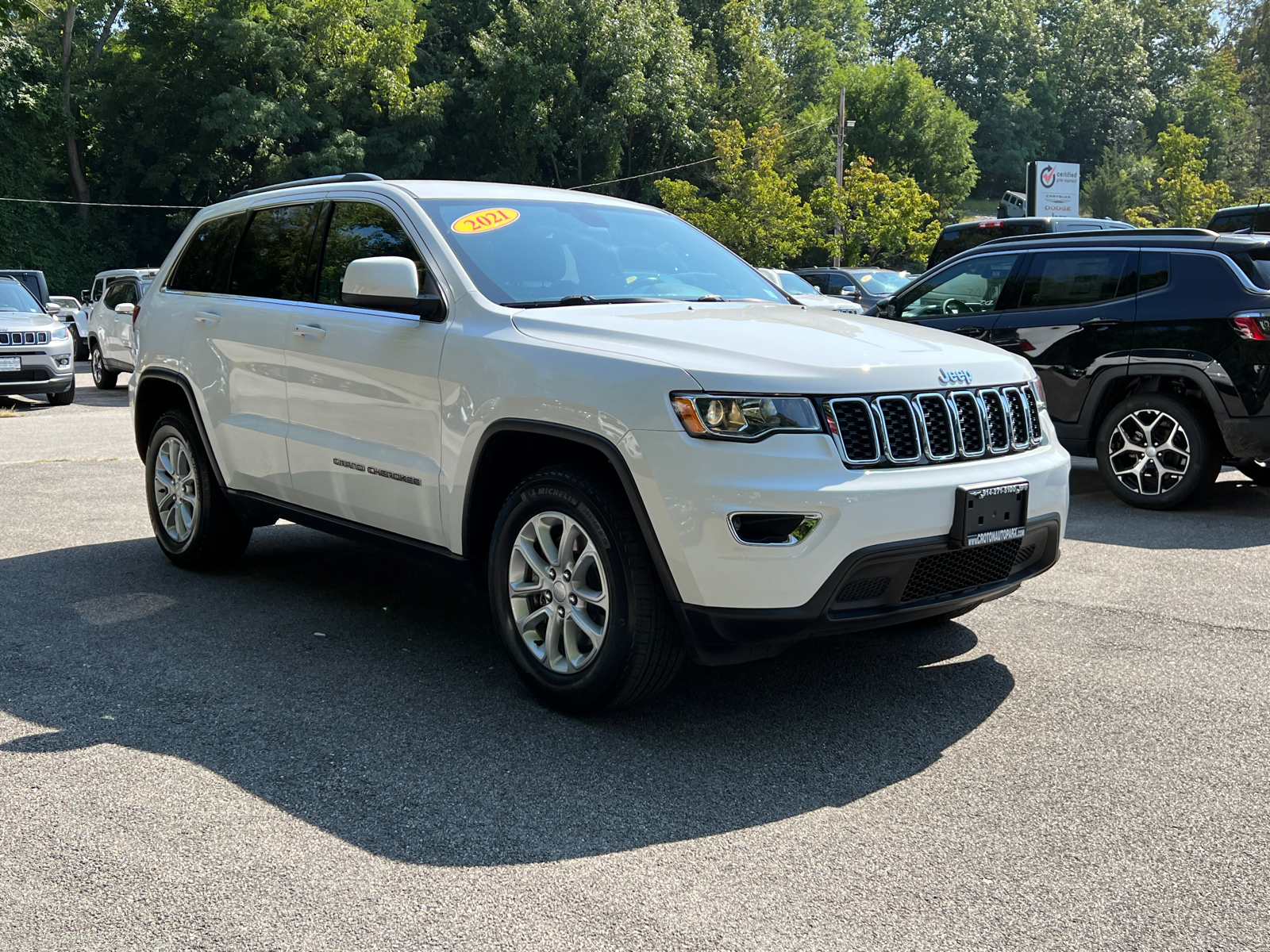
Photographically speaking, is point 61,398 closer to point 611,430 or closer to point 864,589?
point 611,430

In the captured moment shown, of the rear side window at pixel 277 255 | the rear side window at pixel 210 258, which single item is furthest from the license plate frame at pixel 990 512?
the rear side window at pixel 210 258

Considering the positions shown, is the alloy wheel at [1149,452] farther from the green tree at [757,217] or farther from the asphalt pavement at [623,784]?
the green tree at [757,217]

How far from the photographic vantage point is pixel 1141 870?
3.10 m

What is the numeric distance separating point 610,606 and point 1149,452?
221 inches

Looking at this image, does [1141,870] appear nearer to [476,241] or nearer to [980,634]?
[980,634]

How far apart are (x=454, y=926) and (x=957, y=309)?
299 inches

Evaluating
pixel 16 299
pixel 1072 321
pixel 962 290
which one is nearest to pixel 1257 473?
pixel 1072 321

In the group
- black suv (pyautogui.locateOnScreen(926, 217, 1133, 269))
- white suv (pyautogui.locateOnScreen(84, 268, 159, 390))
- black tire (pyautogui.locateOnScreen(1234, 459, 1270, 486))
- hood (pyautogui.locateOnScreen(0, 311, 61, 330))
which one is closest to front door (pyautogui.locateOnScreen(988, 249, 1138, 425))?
black tire (pyautogui.locateOnScreen(1234, 459, 1270, 486))

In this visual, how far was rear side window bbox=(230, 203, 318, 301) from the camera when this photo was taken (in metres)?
5.50

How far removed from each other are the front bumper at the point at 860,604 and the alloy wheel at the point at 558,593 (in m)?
0.38

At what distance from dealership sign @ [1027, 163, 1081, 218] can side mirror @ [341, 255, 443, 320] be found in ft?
122

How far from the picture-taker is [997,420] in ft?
14.0

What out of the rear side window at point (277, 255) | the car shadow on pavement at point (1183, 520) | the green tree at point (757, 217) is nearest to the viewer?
the rear side window at point (277, 255)

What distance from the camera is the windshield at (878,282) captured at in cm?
2225
